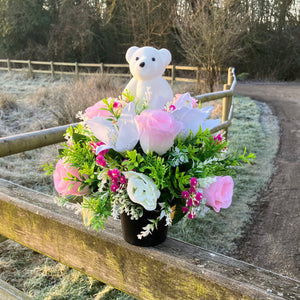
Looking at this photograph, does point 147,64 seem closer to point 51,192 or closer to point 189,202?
point 189,202

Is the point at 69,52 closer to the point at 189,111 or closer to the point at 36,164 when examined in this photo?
the point at 36,164

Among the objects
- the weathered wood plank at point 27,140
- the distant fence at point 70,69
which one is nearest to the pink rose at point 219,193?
the weathered wood plank at point 27,140

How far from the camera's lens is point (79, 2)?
18891 millimetres

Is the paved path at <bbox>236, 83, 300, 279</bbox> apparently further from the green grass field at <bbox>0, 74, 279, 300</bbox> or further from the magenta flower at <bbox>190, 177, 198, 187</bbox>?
the magenta flower at <bbox>190, 177, 198, 187</bbox>

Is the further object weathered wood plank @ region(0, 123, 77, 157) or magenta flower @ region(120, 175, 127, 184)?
weathered wood plank @ region(0, 123, 77, 157)

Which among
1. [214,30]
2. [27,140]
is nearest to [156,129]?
[27,140]

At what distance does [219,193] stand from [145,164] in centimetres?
22

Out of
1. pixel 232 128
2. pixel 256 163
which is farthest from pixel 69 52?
pixel 256 163

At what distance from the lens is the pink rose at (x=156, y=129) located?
0.87 m

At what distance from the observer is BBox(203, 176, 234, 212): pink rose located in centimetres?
95

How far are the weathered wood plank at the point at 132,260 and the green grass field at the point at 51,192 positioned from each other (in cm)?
121

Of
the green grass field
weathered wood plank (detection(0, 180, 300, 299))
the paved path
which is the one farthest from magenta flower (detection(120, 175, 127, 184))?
the paved path

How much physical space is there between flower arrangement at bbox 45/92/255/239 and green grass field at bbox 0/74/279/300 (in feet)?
5.26

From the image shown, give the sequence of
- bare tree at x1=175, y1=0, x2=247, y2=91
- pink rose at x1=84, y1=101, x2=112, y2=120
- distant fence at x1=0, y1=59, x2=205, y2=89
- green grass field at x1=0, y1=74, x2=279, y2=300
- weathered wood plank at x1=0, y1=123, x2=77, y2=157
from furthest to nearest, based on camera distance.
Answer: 1. distant fence at x1=0, y1=59, x2=205, y2=89
2. bare tree at x1=175, y1=0, x2=247, y2=91
3. green grass field at x1=0, y1=74, x2=279, y2=300
4. weathered wood plank at x1=0, y1=123, x2=77, y2=157
5. pink rose at x1=84, y1=101, x2=112, y2=120
